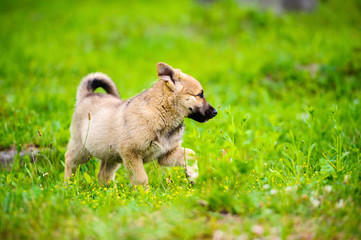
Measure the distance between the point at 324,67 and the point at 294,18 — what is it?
14.0 ft

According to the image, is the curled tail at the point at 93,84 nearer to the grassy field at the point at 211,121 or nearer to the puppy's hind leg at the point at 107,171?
the grassy field at the point at 211,121

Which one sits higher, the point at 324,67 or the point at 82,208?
the point at 324,67

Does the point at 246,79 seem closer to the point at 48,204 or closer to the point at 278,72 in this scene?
the point at 278,72

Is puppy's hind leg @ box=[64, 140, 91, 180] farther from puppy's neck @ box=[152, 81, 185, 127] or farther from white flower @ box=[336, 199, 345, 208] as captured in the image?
white flower @ box=[336, 199, 345, 208]

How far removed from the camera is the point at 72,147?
4352 mm

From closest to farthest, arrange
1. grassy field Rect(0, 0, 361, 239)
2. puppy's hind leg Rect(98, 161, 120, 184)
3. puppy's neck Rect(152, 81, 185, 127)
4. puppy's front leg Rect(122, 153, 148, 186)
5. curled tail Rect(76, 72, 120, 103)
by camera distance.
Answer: grassy field Rect(0, 0, 361, 239), puppy's front leg Rect(122, 153, 148, 186), puppy's neck Rect(152, 81, 185, 127), puppy's hind leg Rect(98, 161, 120, 184), curled tail Rect(76, 72, 120, 103)

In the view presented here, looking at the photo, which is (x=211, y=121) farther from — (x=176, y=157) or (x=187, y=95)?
(x=176, y=157)

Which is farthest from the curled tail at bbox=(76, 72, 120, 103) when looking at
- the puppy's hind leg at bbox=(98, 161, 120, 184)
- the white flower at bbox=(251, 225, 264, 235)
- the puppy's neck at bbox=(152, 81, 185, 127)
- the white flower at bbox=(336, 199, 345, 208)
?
the white flower at bbox=(336, 199, 345, 208)

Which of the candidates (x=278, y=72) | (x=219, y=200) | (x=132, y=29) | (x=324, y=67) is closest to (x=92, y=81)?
(x=219, y=200)

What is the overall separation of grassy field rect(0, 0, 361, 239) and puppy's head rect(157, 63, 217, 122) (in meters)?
0.21

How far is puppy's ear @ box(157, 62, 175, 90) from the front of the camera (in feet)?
12.5

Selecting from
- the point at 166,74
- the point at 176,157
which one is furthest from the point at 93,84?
the point at 176,157

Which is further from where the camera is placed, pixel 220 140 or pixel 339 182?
pixel 220 140

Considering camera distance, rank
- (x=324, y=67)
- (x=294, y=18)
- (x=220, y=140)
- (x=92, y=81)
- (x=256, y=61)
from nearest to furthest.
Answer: (x=220, y=140) < (x=92, y=81) < (x=324, y=67) < (x=256, y=61) < (x=294, y=18)
